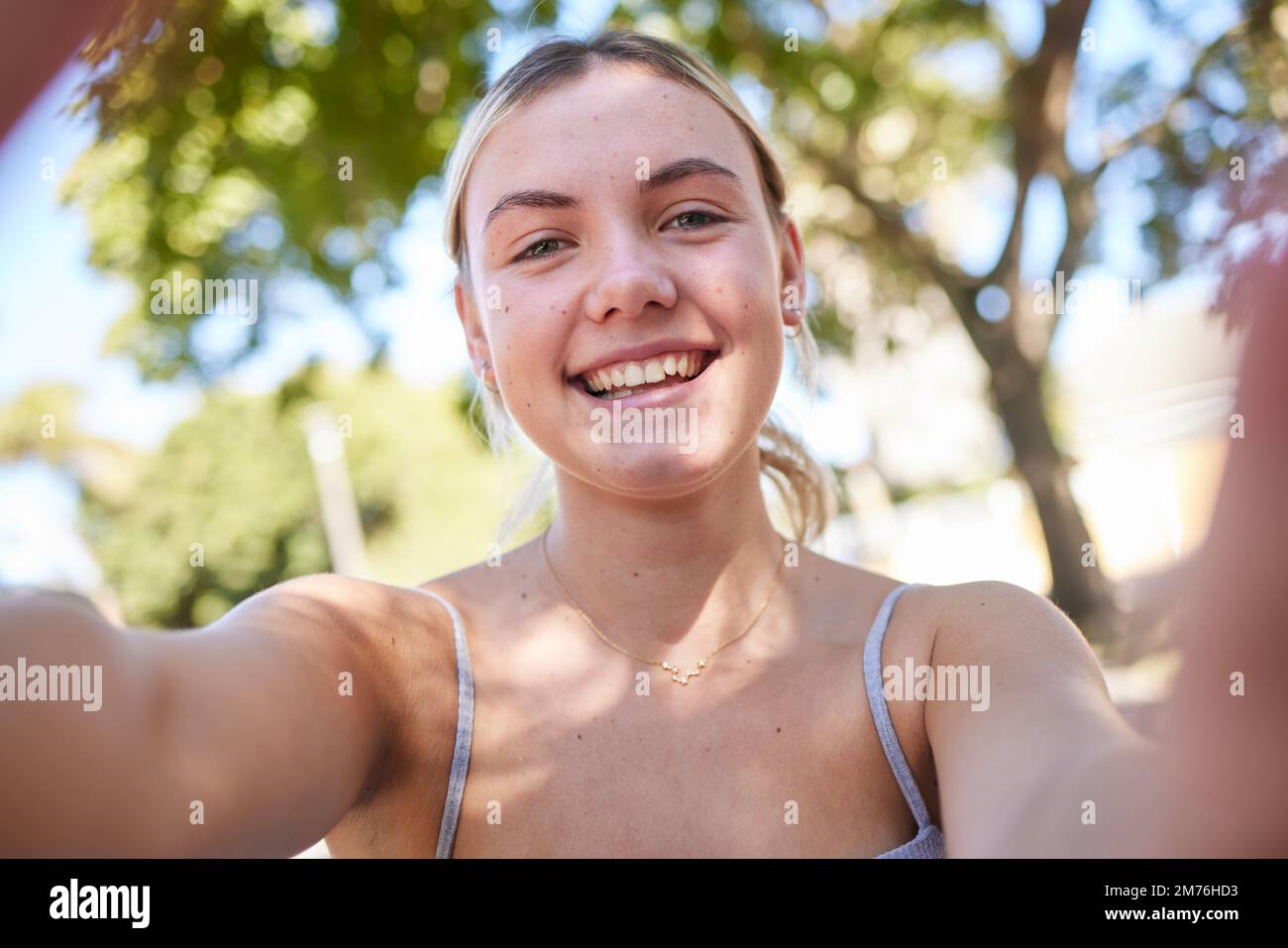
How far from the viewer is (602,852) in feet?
6.07

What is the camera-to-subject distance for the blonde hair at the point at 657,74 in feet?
7.08

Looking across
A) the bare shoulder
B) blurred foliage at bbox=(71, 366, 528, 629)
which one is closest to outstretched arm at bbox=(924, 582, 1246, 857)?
the bare shoulder

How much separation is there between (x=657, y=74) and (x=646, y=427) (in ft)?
2.44

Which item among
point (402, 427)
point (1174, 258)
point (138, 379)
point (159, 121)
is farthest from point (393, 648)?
point (402, 427)

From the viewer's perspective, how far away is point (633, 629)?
6.93 ft

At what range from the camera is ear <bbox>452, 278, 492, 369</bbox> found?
2.35m

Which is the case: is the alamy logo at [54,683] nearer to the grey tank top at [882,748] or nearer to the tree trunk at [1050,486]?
the grey tank top at [882,748]

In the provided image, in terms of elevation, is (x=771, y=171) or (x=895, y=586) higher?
(x=771, y=171)

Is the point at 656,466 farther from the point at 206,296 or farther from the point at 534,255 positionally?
the point at 206,296

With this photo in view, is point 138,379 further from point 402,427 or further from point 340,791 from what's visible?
point 402,427

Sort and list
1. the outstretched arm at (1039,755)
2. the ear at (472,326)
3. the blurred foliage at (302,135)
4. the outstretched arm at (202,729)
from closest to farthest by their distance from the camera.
Answer: 1. the outstretched arm at (1039,755)
2. the outstretched arm at (202,729)
3. the ear at (472,326)
4. the blurred foliage at (302,135)

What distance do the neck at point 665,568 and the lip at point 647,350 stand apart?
0.27 meters
